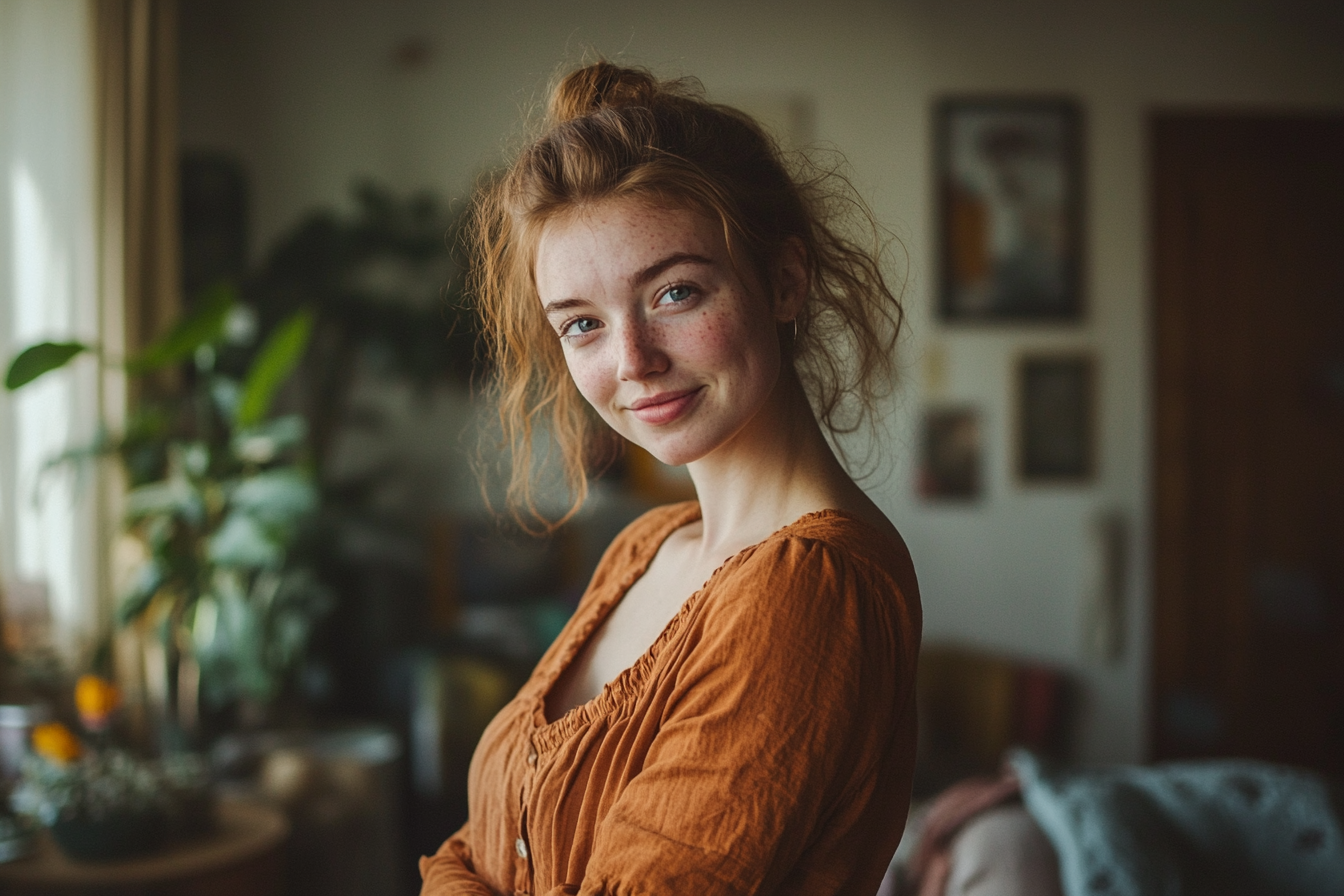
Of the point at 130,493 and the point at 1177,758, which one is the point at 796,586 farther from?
the point at 1177,758

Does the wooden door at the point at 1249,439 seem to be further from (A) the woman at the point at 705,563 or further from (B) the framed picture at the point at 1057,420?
(A) the woman at the point at 705,563

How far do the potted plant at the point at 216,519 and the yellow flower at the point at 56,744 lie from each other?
1.17ft

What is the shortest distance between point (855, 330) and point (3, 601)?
239cm

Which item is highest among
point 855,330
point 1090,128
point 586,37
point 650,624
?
point 586,37

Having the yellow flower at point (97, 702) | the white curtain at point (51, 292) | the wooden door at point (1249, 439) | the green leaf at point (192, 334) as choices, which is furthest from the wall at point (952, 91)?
the yellow flower at point (97, 702)

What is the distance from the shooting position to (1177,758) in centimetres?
382

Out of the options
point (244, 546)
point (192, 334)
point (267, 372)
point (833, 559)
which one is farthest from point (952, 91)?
point (833, 559)

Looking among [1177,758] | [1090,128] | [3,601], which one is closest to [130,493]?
[3,601]

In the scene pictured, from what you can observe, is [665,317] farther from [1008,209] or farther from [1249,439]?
[1249,439]

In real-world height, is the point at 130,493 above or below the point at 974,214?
below

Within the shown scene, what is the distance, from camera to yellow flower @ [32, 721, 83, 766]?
6.35 ft

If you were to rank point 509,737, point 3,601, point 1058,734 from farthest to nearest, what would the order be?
point 1058,734 → point 3,601 → point 509,737

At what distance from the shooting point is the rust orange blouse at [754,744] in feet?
1.89

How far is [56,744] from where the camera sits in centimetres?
194
